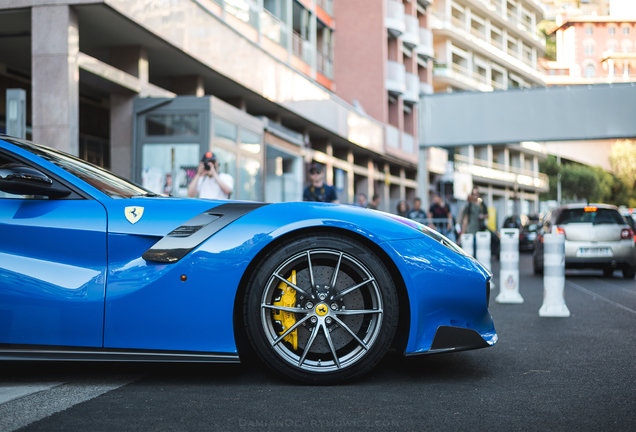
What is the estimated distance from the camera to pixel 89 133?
16047 millimetres

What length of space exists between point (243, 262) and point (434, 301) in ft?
3.20

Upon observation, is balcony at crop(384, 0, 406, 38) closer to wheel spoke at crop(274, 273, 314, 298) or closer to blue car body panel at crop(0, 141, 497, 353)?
blue car body panel at crop(0, 141, 497, 353)

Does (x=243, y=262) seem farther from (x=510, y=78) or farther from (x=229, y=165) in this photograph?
(x=510, y=78)

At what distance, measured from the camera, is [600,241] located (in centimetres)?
1266

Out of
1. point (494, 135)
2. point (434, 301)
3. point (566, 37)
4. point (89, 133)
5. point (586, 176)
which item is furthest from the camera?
point (566, 37)

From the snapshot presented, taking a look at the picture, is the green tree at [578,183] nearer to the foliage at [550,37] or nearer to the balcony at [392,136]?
the foliage at [550,37]

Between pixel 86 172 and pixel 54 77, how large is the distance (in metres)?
7.58

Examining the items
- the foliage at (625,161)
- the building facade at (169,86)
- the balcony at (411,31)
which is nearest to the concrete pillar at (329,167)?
the building facade at (169,86)

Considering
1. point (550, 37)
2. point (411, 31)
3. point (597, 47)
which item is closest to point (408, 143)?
point (411, 31)

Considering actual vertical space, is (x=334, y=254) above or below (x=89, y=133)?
below

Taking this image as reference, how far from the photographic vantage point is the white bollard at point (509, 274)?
8.47 m

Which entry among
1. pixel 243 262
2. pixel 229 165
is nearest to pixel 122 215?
pixel 243 262

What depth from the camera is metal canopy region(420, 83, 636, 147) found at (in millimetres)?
23766

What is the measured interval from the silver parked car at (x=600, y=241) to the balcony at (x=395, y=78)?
19358 mm
